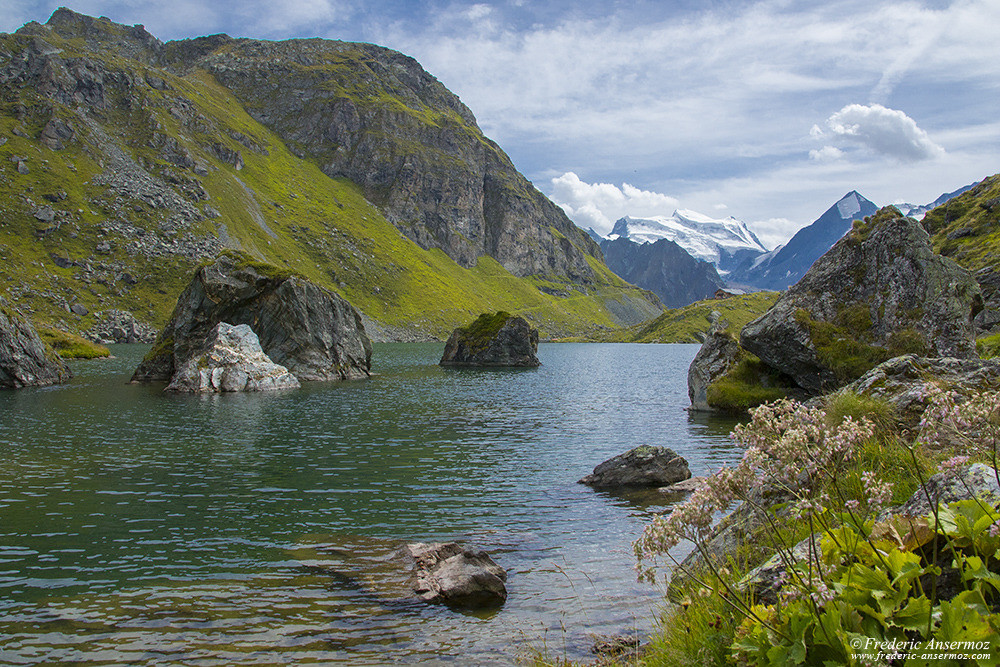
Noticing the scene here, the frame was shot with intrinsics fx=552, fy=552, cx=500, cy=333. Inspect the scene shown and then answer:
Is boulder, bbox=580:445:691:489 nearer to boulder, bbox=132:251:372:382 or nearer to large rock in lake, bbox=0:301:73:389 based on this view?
boulder, bbox=132:251:372:382

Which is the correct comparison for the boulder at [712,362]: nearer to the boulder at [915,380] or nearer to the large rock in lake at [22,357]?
the boulder at [915,380]

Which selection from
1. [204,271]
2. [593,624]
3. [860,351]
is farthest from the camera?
[204,271]

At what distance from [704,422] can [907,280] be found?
54.5 feet

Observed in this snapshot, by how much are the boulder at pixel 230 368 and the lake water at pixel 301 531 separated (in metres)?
17.8

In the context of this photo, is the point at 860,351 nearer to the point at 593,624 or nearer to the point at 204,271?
the point at 593,624

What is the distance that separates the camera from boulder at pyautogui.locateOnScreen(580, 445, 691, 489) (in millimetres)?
25406

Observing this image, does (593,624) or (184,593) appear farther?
(184,593)

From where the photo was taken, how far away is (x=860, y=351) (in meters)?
36.6

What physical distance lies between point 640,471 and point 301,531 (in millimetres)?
14956

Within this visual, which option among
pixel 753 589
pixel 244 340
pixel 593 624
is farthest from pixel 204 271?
pixel 753 589

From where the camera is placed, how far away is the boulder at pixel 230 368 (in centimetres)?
6266

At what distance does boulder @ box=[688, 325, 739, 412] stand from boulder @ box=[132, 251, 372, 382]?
51074 millimetres

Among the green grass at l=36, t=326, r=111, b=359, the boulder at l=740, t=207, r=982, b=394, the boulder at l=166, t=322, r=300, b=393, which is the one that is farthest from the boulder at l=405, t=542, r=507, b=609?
the green grass at l=36, t=326, r=111, b=359

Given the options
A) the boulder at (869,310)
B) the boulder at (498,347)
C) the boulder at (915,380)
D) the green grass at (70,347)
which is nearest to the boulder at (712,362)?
the boulder at (869,310)
